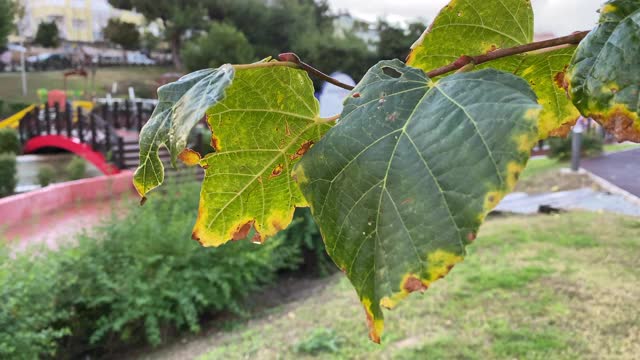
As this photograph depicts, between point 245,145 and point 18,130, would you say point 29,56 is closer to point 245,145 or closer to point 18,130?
point 18,130

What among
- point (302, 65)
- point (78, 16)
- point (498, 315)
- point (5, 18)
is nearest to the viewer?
point (302, 65)

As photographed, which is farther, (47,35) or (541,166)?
(47,35)

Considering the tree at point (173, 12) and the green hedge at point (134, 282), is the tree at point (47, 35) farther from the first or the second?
the green hedge at point (134, 282)

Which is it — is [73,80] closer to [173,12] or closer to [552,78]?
[173,12]

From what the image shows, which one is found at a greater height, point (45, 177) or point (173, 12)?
point (173, 12)

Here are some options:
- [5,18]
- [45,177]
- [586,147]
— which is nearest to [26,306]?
[45,177]

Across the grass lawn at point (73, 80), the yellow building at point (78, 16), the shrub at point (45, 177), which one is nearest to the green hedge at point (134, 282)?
the shrub at point (45, 177)
